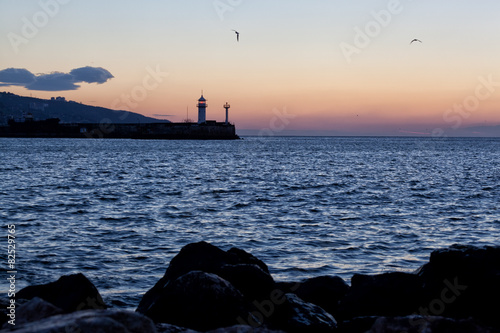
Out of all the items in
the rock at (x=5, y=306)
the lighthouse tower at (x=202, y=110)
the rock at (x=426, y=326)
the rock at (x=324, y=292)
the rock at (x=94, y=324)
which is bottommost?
the rock at (x=324, y=292)

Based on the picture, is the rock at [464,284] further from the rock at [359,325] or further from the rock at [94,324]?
the rock at [94,324]

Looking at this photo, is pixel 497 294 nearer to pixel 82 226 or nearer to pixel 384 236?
pixel 384 236

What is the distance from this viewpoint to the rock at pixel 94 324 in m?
3.04

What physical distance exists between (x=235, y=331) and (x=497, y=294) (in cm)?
317

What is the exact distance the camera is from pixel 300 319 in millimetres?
5496

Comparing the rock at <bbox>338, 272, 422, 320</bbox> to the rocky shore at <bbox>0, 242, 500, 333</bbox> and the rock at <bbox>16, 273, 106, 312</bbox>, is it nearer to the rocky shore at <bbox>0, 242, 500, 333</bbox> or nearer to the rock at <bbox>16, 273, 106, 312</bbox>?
the rocky shore at <bbox>0, 242, 500, 333</bbox>

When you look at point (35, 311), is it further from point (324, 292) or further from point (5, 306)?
point (324, 292)

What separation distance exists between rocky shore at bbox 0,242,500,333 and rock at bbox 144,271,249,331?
10 mm

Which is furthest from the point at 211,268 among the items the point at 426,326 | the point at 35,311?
the point at 426,326

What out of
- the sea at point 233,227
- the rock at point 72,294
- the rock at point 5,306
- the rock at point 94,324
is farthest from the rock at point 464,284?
the rock at point 5,306

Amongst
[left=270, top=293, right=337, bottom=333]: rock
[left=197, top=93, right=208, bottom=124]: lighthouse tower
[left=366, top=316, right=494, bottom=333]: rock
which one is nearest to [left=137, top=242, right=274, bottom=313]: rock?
[left=270, top=293, right=337, bottom=333]: rock

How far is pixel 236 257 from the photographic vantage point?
23.4 ft

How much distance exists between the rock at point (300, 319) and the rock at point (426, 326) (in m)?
1.54

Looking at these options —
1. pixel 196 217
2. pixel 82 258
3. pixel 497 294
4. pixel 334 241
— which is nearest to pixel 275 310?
pixel 497 294
